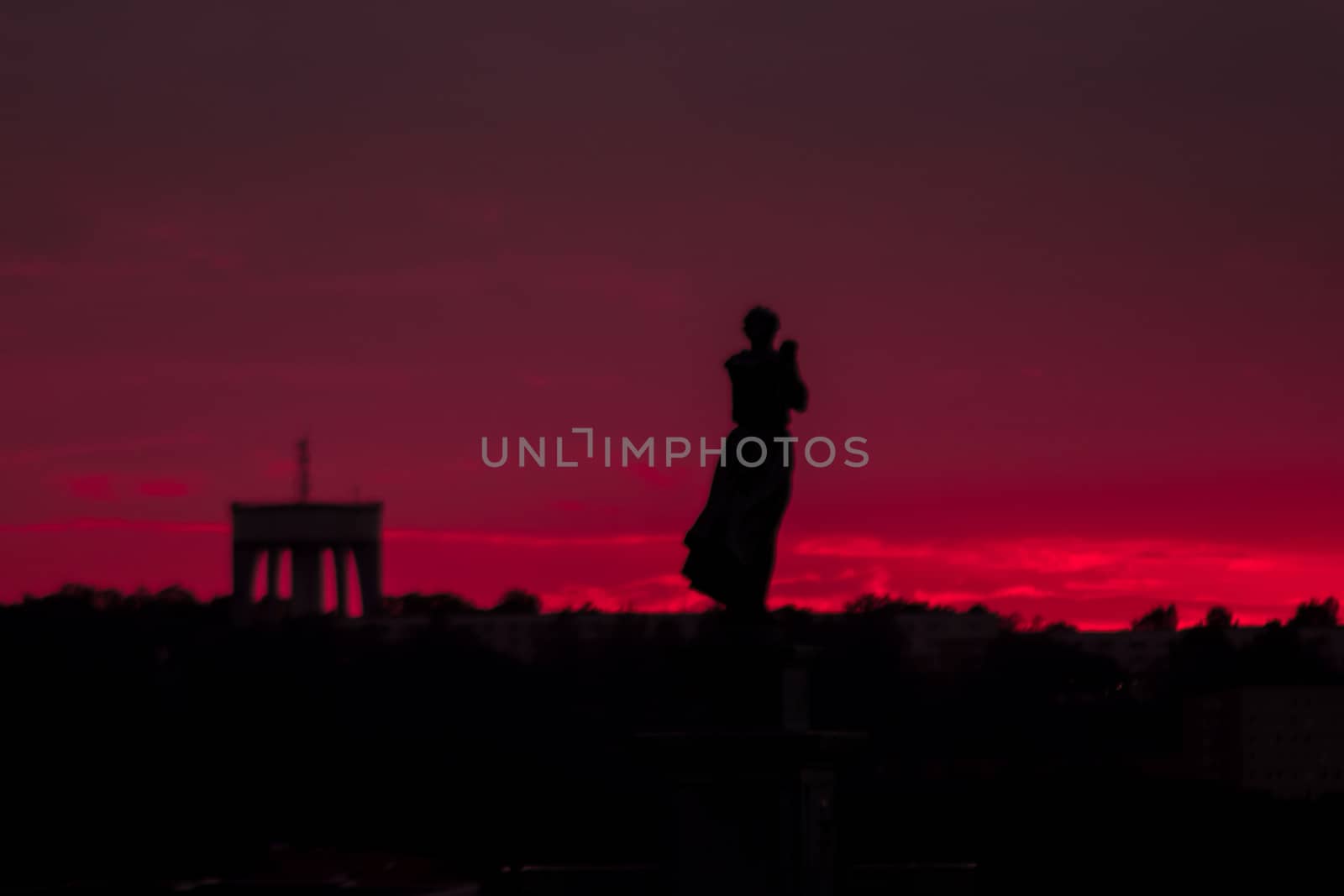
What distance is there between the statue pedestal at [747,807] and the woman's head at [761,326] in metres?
3.22

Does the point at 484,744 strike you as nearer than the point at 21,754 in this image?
No

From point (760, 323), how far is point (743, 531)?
193cm

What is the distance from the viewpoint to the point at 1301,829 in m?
119

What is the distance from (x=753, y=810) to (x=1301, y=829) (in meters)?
101

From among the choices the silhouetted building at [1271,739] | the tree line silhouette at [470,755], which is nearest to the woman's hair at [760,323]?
the tree line silhouette at [470,755]

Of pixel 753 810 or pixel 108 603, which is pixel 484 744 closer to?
pixel 108 603

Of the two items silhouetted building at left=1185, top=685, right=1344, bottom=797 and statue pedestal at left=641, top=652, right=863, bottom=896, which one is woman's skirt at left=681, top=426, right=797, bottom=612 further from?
silhouetted building at left=1185, top=685, right=1344, bottom=797

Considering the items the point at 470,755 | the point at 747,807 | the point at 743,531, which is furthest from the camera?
the point at 470,755

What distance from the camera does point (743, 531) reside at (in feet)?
78.4

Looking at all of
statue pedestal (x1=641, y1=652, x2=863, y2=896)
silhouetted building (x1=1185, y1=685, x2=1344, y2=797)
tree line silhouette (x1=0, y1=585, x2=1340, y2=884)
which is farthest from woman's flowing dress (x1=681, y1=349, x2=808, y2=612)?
silhouetted building (x1=1185, y1=685, x2=1344, y2=797)

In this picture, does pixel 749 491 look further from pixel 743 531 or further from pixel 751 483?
pixel 743 531

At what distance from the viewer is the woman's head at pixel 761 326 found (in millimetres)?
24250

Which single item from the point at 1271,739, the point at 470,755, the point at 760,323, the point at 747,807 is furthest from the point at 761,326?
the point at 1271,739

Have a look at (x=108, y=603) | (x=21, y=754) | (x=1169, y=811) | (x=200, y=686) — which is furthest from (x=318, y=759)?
(x=108, y=603)
